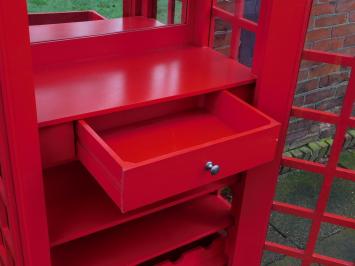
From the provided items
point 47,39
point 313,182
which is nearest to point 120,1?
point 47,39

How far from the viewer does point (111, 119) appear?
1276 millimetres

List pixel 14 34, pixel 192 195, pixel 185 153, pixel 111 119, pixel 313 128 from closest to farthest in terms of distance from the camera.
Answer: pixel 14 34 → pixel 185 153 → pixel 111 119 → pixel 192 195 → pixel 313 128

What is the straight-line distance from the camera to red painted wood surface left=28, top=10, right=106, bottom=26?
52.7 inches

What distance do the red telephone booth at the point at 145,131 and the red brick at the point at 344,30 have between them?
6cm

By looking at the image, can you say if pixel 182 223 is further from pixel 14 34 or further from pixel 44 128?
pixel 14 34

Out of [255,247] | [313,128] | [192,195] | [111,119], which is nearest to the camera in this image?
[111,119]

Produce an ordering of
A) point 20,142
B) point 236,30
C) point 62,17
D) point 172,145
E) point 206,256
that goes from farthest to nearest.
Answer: point 206,256 → point 236,30 → point 62,17 → point 172,145 → point 20,142

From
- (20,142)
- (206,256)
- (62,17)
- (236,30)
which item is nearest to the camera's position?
(20,142)

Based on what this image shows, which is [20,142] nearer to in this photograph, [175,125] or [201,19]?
[175,125]

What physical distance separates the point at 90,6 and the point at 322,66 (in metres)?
0.67

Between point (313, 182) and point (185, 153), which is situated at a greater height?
point (185, 153)

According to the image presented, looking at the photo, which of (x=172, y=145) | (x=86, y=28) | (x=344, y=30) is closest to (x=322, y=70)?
(x=344, y=30)

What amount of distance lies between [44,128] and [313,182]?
2.93 feet

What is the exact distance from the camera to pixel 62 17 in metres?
1.39
